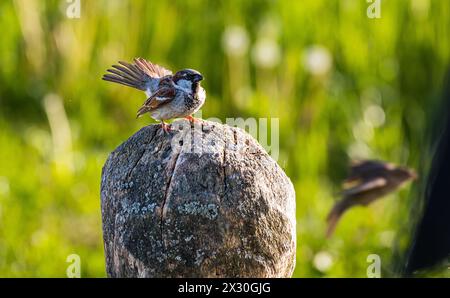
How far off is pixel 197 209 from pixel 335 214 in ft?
8.87

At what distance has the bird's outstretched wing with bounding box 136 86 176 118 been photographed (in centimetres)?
373

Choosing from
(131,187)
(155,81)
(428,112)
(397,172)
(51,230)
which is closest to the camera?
(131,187)

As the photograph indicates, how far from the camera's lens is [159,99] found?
3.75m

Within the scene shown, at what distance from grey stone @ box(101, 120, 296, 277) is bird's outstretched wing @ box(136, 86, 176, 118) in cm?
27

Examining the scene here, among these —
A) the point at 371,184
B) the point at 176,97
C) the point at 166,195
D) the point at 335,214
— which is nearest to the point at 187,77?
the point at 176,97

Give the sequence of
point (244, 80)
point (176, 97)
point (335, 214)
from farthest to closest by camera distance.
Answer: point (244, 80)
point (335, 214)
point (176, 97)

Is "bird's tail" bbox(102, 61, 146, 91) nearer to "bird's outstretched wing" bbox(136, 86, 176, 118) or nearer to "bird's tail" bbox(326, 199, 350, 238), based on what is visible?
"bird's outstretched wing" bbox(136, 86, 176, 118)

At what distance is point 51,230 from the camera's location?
685cm

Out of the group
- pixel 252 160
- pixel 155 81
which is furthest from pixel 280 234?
pixel 155 81

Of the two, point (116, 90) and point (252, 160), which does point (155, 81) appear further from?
point (116, 90)

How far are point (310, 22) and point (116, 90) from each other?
158 centimetres

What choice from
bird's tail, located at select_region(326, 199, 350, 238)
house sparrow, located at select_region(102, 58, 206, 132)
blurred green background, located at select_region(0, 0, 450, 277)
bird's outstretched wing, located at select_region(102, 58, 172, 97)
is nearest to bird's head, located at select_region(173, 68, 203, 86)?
house sparrow, located at select_region(102, 58, 206, 132)

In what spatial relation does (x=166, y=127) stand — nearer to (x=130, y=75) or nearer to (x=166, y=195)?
(x=166, y=195)
